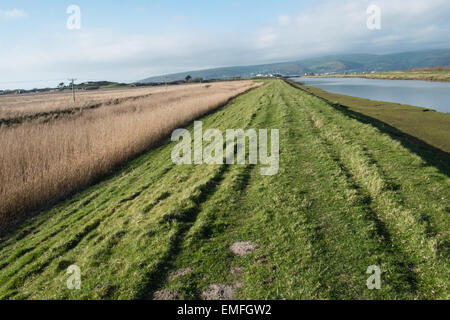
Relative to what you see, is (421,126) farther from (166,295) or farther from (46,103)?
(46,103)

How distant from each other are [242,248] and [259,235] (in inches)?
20.6

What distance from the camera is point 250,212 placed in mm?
6219

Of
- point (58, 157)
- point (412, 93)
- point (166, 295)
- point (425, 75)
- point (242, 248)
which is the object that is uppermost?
point (425, 75)

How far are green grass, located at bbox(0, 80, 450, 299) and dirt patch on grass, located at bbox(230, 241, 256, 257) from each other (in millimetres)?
110

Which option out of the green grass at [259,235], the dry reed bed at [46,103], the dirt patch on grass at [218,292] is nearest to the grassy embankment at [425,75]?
the dry reed bed at [46,103]

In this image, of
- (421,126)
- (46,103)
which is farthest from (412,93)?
(46,103)

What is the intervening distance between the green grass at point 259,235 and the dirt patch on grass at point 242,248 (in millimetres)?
110

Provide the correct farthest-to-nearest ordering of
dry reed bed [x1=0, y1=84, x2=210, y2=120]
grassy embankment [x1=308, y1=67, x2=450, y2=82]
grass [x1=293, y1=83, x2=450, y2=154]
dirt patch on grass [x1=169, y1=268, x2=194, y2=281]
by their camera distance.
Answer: grassy embankment [x1=308, y1=67, x2=450, y2=82], dry reed bed [x1=0, y1=84, x2=210, y2=120], grass [x1=293, y1=83, x2=450, y2=154], dirt patch on grass [x1=169, y1=268, x2=194, y2=281]

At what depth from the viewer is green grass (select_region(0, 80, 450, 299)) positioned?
3.99 metres

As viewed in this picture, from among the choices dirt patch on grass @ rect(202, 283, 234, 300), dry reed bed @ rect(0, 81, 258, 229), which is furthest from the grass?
dry reed bed @ rect(0, 81, 258, 229)

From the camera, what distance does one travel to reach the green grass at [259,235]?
3992 millimetres

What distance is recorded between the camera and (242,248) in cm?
488

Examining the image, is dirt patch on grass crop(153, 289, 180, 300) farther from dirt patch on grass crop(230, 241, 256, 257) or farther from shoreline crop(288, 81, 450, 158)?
shoreline crop(288, 81, 450, 158)
